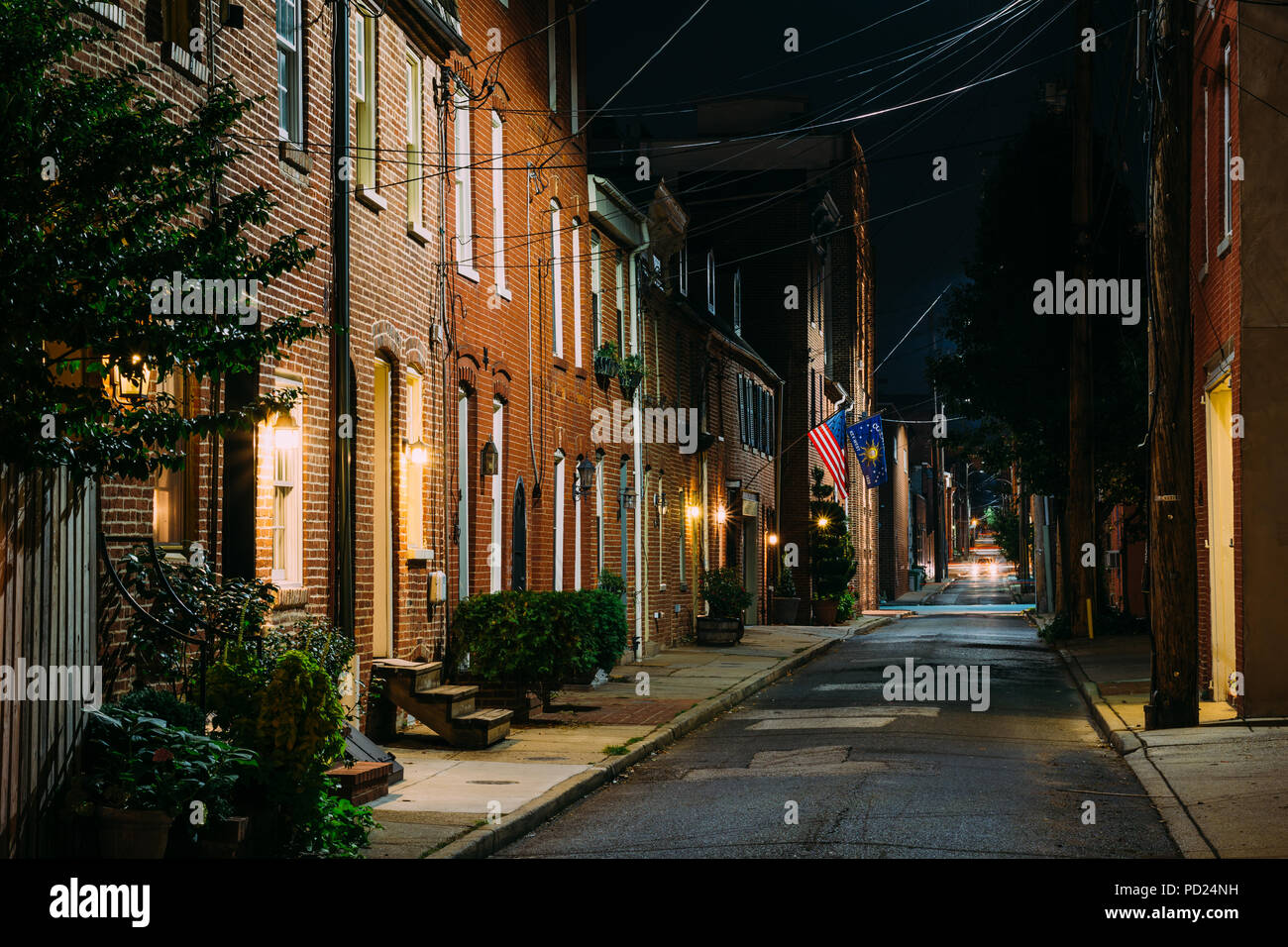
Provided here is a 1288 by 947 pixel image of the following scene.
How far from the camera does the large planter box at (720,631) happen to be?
100 ft

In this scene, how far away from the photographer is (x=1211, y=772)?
11.4 metres

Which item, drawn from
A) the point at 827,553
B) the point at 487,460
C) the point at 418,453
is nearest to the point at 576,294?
the point at 487,460

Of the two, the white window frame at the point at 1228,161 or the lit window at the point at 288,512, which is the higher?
the white window frame at the point at 1228,161

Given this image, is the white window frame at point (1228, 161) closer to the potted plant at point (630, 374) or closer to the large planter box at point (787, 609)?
the potted plant at point (630, 374)

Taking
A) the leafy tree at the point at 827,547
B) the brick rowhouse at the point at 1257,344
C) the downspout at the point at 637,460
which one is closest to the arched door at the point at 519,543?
the downspout at the point at 637,460

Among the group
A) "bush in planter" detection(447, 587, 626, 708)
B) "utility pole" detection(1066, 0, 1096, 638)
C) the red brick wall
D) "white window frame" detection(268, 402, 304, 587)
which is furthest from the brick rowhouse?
"utility pole" detection(1066, 0, 1096, 638)

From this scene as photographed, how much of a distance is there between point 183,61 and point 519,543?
33.2ft

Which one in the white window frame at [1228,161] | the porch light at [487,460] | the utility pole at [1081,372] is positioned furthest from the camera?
the utility pole at [1081,372]

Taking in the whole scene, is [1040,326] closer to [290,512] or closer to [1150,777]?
[1150,777]

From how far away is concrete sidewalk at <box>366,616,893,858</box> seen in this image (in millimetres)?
9227

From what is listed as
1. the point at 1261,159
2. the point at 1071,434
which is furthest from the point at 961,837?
the point at 1071,434

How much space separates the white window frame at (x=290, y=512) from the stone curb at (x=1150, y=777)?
23.7ft

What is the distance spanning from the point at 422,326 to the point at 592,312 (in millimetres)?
8401

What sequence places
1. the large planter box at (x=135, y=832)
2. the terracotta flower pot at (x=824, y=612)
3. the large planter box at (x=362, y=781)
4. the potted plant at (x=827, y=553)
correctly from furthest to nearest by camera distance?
the potted plant at (x=827, y=553)
the terracotta flower pot at (x=824, y=612)
the large planter box at (x=362, y=781)
the large planter box at (x=135, y=832)
